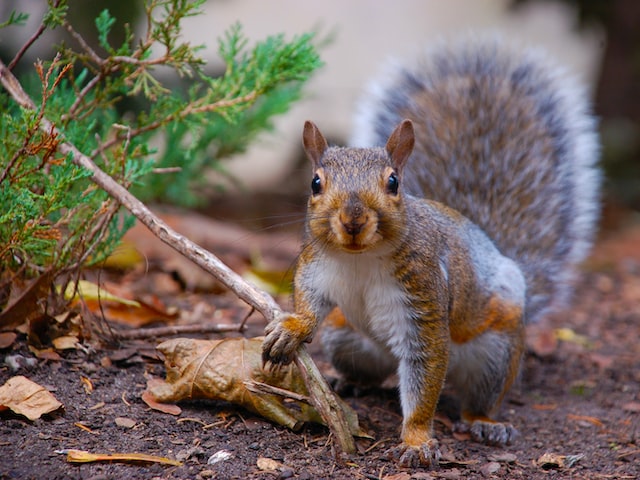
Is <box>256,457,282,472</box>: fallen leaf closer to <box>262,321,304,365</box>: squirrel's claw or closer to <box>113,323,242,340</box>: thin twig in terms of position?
<box>262,321,304,365</box>: squirrel's claw

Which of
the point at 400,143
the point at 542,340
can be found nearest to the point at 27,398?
the point at 400,143

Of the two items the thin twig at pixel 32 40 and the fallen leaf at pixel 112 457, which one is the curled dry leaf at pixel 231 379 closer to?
the fallen leaf at pixel 112 457

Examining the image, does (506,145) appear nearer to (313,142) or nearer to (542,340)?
(542,340)

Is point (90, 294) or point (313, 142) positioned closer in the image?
point (313, 142)

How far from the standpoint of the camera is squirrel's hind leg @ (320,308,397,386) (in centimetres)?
293

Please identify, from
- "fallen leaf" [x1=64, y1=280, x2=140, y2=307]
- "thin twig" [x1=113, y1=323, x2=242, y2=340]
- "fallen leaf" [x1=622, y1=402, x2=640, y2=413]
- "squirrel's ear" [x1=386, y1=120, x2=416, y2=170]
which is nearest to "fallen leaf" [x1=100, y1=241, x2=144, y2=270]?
"fallen leaf" [x1=64, y1=280, x2=140, y2=307]

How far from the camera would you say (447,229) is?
9.10ft

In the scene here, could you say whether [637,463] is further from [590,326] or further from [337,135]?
[337,135]

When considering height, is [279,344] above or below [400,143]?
below

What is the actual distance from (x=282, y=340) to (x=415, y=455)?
1.73ft

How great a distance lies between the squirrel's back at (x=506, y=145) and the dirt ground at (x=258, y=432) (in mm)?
485

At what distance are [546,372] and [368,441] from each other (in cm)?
157

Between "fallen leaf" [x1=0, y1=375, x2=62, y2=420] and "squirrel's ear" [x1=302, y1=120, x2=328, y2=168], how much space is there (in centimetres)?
106

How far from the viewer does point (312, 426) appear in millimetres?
2463
